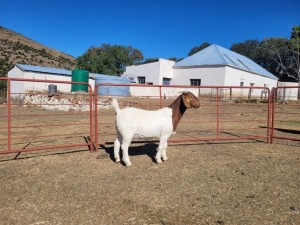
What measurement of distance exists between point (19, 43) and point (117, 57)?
44887mm

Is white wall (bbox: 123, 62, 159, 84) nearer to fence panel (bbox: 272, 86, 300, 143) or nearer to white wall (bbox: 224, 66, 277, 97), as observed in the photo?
white wall (bbox: 224, 66, 277, 97)

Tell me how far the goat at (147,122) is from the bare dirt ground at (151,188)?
46 cm

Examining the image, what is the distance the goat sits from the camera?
15.8 feet

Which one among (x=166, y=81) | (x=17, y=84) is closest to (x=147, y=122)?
(x=17, y=84)

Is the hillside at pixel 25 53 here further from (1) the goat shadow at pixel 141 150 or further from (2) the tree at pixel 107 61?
(1) the goat shadow at pixel 141 150

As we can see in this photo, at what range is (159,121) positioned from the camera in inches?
195

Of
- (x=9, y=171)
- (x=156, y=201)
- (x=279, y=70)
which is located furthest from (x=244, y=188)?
(x=279, y=70)

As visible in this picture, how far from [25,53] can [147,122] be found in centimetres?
7969

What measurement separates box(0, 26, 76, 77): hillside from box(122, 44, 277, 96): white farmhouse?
39.7 m

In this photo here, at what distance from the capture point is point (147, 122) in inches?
192

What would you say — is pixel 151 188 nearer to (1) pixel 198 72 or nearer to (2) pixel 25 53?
(1) pixel 198 72

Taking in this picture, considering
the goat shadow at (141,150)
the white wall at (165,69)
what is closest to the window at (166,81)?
the white wall at (165,69)

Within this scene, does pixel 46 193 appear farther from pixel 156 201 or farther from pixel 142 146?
pixel 142 146

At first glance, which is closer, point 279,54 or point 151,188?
point 151,188
